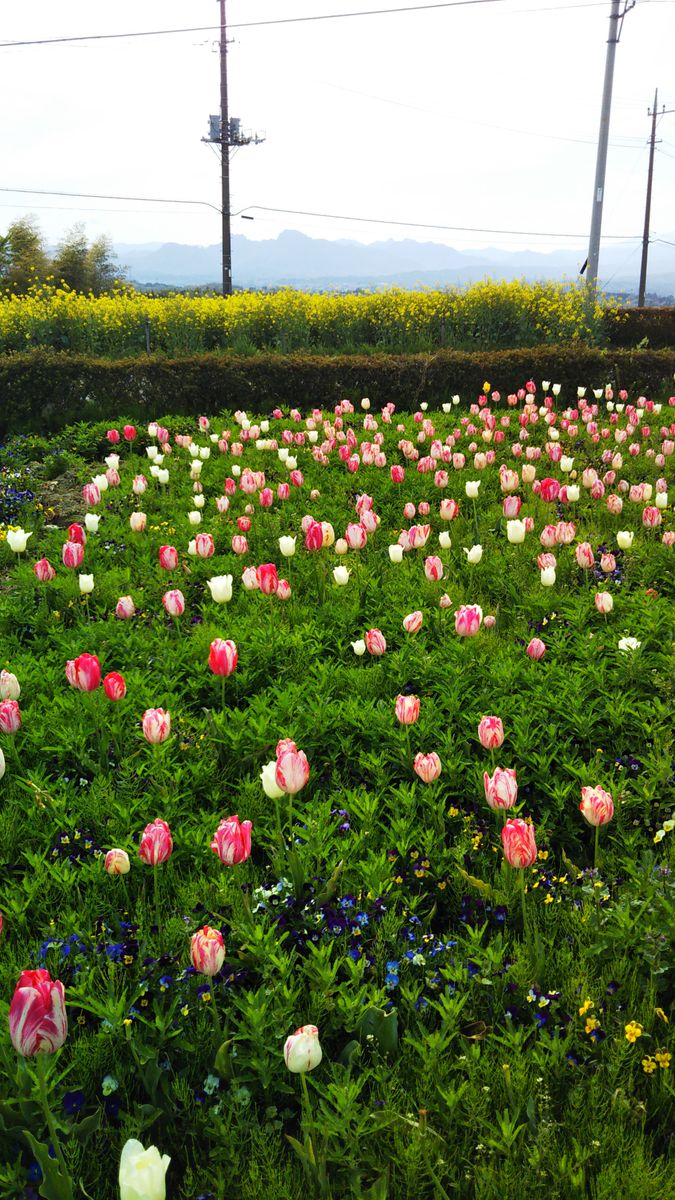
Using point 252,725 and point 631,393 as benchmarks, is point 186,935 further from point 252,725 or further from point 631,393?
point 631,393

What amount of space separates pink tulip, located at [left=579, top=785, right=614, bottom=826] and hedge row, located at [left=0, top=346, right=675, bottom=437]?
340 inches

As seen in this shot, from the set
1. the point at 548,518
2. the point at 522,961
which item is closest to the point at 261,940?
the point at 522,961

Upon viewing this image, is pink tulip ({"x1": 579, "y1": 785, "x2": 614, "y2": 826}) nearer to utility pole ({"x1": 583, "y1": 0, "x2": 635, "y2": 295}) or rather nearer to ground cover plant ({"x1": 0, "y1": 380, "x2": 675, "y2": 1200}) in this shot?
ground cover plant ({"x1": 0, "y1": 380, "x2": 675, "y2": 1200})

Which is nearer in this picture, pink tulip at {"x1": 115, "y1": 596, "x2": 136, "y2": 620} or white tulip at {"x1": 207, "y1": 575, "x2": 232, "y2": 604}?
white tulip at {"x1": 207, "y1": 575, "x2": 232, "y2": 604}

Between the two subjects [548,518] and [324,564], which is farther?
[548,518]

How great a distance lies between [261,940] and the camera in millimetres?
2254

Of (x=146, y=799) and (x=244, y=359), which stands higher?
(x=244, y=359)

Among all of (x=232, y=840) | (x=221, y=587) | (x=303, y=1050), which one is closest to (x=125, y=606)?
(x=221, y=587)

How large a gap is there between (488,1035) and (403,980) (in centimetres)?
28

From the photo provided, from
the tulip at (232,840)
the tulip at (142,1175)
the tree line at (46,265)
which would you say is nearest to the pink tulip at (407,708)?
the tulip at (232,840)

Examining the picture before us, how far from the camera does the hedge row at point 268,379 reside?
1040cm

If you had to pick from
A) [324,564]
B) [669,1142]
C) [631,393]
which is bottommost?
[669,1142]

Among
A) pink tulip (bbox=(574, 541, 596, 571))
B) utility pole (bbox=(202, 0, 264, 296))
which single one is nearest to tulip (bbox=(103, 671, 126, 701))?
pink tulip (bbox=(574, 541, 596, 571))

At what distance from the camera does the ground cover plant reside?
1.79 metres
